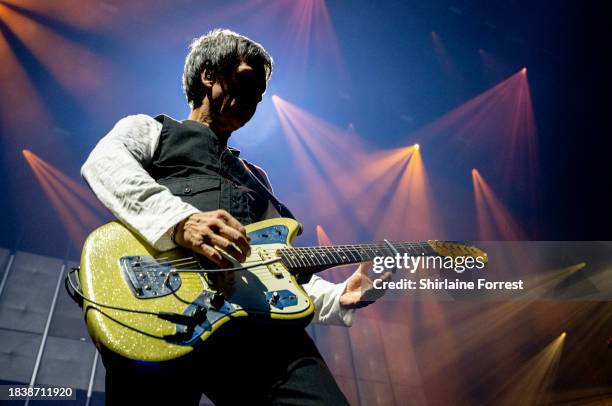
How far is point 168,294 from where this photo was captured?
114 centimetres

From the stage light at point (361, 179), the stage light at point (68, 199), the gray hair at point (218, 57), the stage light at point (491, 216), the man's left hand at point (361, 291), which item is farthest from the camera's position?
the stage light at point (361, 179)

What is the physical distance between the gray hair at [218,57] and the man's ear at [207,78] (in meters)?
0.02

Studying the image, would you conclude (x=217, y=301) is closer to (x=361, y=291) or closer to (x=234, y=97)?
(x=361, y=291)

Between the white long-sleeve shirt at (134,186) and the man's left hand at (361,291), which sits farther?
the man's left hand at (361,291)

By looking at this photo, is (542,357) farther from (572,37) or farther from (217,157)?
(217,157)

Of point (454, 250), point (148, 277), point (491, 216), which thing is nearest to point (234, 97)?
point (148, 277)

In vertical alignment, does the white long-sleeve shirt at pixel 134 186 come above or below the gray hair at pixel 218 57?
below

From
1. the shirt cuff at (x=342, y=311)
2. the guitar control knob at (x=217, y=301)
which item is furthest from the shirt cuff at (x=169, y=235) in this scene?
the shirt cuff at (x=342, y=311)

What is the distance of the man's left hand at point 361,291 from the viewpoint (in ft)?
5.84

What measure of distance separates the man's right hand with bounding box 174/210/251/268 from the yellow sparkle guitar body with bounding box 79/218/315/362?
111mm

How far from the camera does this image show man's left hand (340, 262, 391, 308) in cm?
178

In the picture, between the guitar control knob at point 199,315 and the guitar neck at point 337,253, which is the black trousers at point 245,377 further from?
the guitar neck at point 337,253

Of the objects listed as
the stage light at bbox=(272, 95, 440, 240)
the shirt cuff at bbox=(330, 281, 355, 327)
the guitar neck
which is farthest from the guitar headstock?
the stage light at bbox=(272, 95, 440, 240)

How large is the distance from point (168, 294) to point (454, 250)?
1.66 meters
